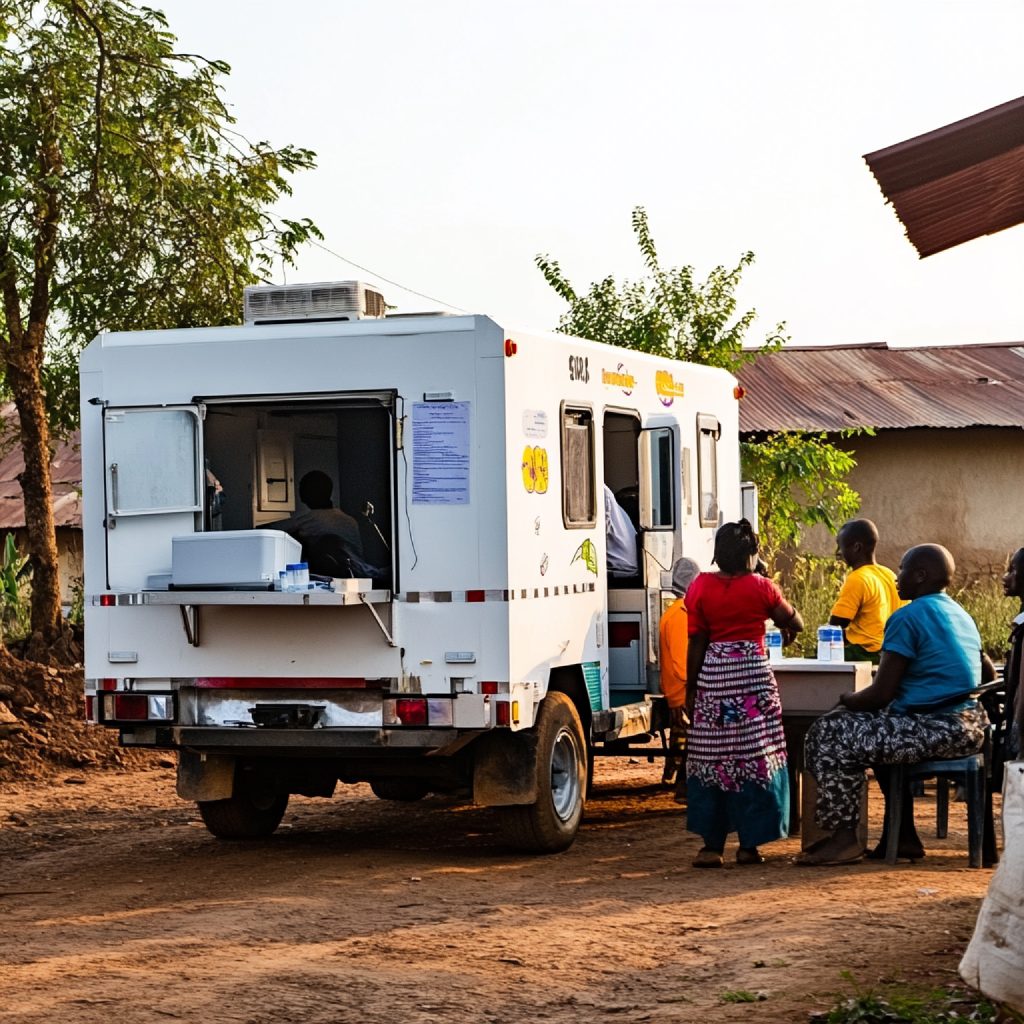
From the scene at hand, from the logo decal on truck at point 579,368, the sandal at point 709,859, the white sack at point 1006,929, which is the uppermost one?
the logo decal on truck at point 579,368

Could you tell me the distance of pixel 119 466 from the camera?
30.4 ft

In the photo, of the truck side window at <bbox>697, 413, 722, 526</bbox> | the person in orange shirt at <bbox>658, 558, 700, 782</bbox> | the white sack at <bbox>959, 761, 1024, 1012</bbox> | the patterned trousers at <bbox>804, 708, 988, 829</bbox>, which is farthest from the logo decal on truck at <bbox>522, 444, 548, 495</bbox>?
the white sack at <bbox>959, 761, 1024, 1012</bbox>

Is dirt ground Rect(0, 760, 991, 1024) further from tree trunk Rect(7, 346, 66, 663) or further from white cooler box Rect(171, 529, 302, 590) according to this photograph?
tree trunk Rect(7, 346, 66, 663)

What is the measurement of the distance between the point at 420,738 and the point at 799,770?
7.32 feet

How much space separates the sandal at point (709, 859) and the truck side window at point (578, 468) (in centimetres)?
193

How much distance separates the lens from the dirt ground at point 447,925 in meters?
6.27

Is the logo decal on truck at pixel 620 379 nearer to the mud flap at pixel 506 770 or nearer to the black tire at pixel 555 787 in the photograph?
the black tire at pixel 555 787

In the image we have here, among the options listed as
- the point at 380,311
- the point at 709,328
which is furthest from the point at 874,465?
the point at 380,311

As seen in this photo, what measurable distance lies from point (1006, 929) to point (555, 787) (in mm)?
4582

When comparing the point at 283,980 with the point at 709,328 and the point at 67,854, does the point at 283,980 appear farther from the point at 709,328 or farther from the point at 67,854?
the point at 709,328

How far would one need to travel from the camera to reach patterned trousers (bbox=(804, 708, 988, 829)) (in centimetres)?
861

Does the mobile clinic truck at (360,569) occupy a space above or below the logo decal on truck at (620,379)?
below

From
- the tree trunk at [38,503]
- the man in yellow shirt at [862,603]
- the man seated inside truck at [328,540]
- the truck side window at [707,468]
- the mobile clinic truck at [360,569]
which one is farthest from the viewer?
the tree trunk at [38,503]

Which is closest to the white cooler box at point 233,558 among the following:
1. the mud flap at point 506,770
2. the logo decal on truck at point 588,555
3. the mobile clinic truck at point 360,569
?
the mobile clinic truck at point 360,569
